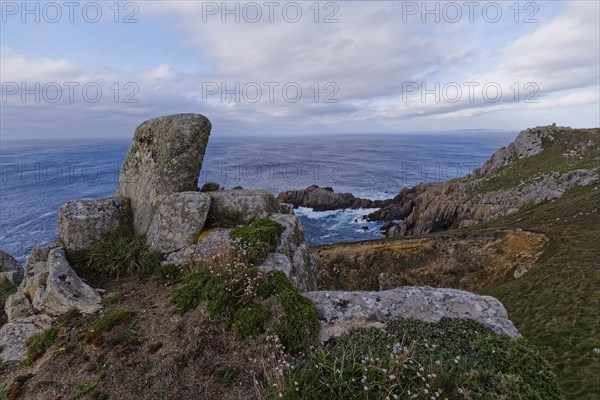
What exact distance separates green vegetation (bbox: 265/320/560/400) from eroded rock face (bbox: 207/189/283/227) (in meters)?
6.81

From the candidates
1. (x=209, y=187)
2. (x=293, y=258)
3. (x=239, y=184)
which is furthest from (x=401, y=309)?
(x=239, y=184)

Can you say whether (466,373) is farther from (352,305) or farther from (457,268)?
(457,268)

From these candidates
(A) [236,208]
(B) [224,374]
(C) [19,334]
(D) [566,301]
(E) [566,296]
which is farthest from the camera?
(E) [566,296]

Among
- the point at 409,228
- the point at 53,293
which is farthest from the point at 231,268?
the point at 409,228

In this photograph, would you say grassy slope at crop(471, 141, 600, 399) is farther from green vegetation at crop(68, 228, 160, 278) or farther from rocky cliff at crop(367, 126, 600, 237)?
green vegetation at crop(68, 228, 160, 278)

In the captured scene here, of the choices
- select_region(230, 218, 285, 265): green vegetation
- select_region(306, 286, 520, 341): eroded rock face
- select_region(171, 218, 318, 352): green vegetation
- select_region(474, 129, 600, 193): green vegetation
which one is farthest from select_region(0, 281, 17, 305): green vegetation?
select_region(474, 129, 600, 193): green vegetation

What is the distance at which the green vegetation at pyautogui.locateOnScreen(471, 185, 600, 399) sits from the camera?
12445mm

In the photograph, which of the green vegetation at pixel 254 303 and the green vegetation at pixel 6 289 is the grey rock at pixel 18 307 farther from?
the green vegetation at pixel 254 303

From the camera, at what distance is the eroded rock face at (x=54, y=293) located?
9570 millimetres

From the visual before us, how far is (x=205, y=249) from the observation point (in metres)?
10.9

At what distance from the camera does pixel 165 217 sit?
12195mm

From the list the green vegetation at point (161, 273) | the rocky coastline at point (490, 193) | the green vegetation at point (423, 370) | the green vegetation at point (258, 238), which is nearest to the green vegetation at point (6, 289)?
the green vegetation at point (161, 273)

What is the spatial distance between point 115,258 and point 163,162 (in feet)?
14.2

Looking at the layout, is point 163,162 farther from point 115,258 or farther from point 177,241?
point 115,258
